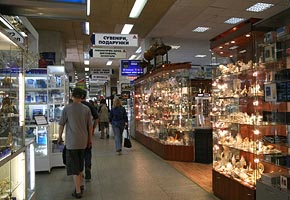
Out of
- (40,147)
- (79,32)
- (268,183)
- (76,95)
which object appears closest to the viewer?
(268,183)

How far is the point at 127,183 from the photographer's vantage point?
5.44 metres

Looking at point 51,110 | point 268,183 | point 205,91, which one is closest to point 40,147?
point 51,110

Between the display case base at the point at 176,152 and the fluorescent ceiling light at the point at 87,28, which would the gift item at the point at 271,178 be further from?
the fluorescent ceiling light at the point at 87,28

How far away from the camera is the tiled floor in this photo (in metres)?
4.74

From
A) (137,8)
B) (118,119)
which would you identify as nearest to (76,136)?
(118,119)

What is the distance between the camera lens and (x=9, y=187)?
3209 millimetres

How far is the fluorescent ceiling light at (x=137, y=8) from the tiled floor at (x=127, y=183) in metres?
4.07

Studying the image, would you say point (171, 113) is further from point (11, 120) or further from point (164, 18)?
point (11, 120)

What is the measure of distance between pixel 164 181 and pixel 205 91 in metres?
3.14

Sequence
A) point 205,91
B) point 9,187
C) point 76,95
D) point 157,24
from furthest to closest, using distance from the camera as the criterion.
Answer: point 157,24 < point 205,91 < point 76,95 < point 9,187

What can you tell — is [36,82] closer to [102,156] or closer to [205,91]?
[102,156]

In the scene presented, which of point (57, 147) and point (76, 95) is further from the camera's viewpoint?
point (57, 147)

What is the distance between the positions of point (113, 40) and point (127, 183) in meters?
3.59

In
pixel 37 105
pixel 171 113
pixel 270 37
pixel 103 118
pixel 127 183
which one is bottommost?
pixel 127 183
